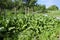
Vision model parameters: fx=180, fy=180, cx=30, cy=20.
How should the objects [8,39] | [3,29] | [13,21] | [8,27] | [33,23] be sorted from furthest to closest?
1. [33,23]
2. [13,21]
3. [8,27]
4. [3,29]
5. [8,39]

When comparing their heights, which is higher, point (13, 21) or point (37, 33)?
point (13, 21)

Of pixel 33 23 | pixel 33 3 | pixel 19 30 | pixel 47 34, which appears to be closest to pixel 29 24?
pixel 33 23

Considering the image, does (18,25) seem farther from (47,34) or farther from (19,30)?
(47,34)

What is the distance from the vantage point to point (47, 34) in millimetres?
6762

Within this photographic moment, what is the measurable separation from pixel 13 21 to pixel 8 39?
5.63 ft

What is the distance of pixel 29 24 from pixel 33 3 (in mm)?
21675

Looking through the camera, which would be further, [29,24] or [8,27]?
[29,24]

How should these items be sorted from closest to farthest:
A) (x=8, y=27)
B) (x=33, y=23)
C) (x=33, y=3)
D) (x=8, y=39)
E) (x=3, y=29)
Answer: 1. (x=8, y=39)
2. (x=3, y=29)
3. (x=8, y=27)
4. (x=33, y=23)
5. (x=33, y=3)

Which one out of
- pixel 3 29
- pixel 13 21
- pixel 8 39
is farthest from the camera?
pixel 13 21

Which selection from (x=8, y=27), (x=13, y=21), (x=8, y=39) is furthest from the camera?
(x=13, y=21)

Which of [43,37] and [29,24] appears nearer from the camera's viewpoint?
[43,37]

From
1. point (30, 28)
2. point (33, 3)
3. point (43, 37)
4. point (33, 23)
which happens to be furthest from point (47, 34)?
point (33, 3)

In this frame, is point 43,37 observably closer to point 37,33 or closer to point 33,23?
point 37,33

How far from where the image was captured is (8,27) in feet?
24.7
